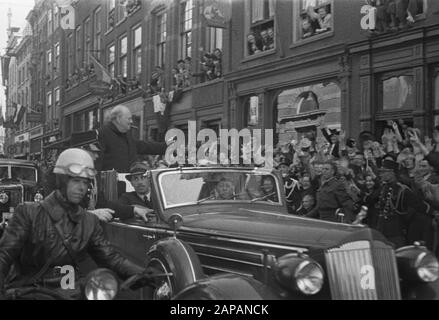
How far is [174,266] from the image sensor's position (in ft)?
14.1

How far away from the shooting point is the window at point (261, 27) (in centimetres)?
1320

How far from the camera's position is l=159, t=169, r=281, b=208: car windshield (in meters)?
5.22

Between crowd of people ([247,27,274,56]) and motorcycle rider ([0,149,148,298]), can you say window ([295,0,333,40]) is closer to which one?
crowd of people ([247,27,274,56])

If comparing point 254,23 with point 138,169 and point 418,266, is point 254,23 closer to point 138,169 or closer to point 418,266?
point 138,169

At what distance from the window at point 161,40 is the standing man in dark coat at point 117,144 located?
1186 cm

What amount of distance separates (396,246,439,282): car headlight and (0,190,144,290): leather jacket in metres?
1.69

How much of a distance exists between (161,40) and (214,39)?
3204 mm

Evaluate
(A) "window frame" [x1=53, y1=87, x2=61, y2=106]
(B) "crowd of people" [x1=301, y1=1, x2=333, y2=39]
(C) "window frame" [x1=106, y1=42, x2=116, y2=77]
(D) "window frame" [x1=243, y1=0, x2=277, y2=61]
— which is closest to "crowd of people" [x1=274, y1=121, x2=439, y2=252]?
(B) "crowd of people" [x1=301, y1=1, x2=333, y2=39]

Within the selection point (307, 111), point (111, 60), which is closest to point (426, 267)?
point (307, 111)

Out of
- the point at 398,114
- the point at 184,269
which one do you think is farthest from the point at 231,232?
the point at 398,114

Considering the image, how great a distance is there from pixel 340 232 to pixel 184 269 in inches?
46.5

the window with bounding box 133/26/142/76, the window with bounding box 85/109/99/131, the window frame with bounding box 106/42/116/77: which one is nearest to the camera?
the window with bounding box 133/26/142/76

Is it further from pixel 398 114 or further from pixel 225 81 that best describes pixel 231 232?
pixel 225 81

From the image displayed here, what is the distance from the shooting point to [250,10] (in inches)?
541
